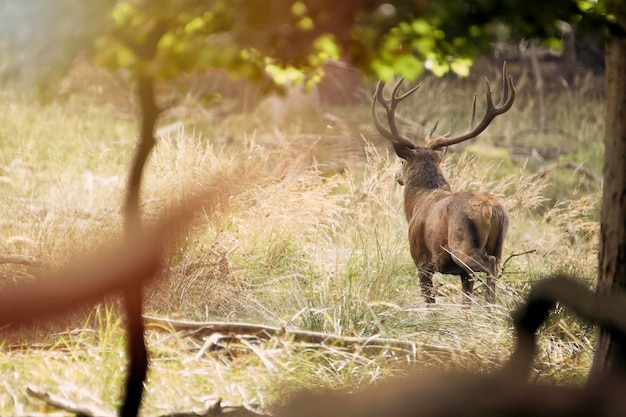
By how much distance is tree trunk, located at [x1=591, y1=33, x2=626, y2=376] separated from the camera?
3695 millimetres

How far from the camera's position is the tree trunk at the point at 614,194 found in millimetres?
3695

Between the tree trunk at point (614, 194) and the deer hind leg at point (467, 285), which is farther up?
the tree trunk at point (614, 194)

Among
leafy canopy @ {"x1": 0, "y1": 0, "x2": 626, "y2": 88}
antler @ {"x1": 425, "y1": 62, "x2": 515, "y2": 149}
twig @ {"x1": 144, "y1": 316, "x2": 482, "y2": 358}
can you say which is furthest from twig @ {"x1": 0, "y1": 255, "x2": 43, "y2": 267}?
antler @ {"x1": 425, "y1": 62, "x2": 515, "y2": 149}

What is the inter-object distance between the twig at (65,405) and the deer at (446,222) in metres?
2.77

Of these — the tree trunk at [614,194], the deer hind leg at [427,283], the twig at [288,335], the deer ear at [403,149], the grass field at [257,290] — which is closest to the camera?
the tree trunk at [614,194]

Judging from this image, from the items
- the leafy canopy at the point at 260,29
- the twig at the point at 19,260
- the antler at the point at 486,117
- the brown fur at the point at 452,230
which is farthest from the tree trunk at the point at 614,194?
the twig at the point at 19,260

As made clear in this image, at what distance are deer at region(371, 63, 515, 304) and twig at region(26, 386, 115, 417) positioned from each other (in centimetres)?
277

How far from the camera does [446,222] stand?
602cm

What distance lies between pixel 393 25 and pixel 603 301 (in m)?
1.14

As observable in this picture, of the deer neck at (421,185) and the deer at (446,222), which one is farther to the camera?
the deer neck at (421,185)

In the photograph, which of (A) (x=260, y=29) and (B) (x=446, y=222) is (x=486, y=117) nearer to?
(B) (x=446, y=222)

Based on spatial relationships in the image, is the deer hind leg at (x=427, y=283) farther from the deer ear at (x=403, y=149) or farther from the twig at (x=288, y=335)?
the twig at (x=288, y=335)

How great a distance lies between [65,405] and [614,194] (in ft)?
8.18

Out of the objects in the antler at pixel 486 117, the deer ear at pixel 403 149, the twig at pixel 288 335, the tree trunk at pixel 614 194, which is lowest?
the twig at pixel 288 335
